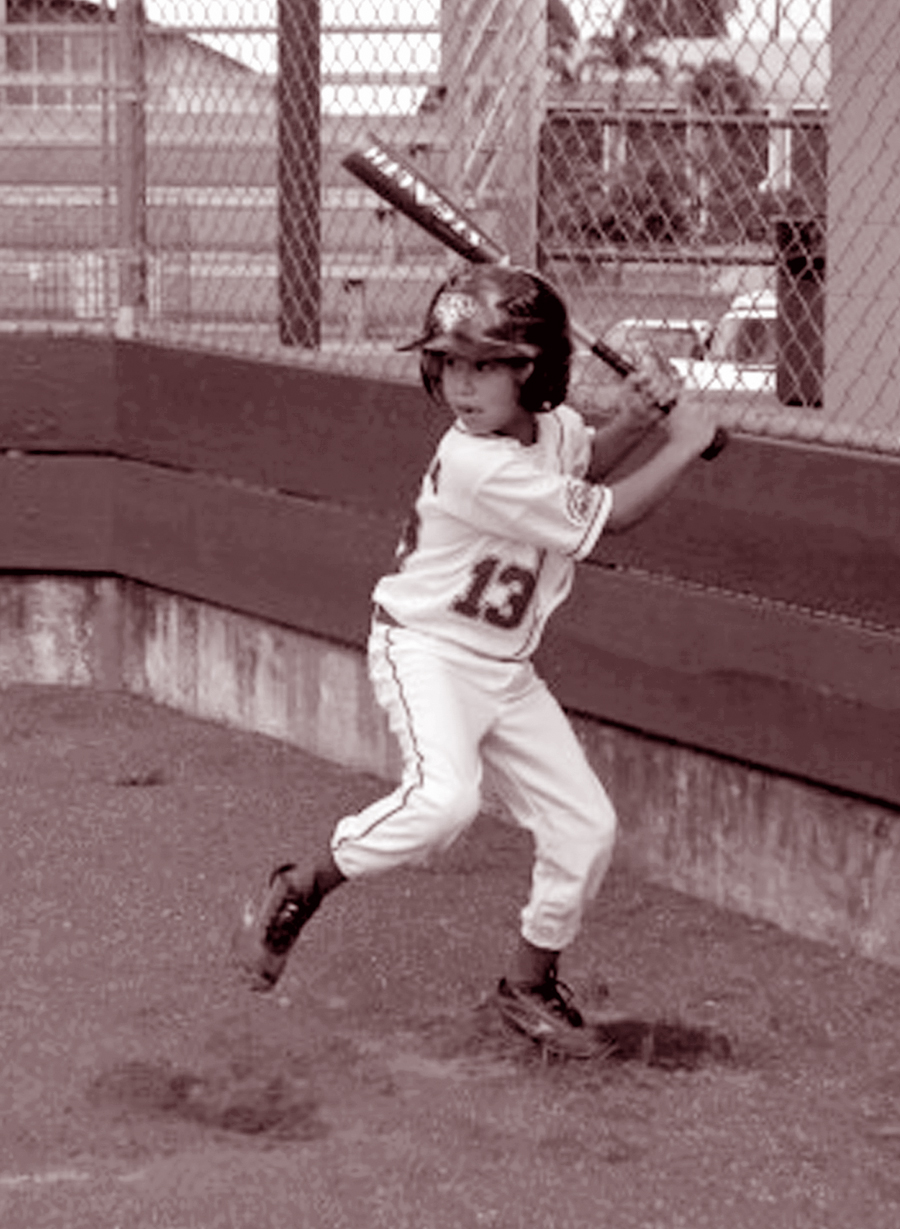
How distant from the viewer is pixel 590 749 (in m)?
6.78

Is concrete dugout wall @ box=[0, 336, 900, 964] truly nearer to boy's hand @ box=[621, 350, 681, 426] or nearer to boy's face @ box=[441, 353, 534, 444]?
boy's hand @ box=[621, 350, 681, 426]

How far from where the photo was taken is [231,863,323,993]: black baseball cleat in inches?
215

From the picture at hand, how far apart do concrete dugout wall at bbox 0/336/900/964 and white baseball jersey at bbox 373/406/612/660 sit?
0.65m

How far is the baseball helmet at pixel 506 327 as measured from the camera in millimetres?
5234

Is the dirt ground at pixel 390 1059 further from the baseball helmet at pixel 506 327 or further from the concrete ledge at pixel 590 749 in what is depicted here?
the baseball helmet at pixel 506 327

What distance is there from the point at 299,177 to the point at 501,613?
10.0 ft

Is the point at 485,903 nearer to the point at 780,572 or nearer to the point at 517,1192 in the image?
the point at 780,572

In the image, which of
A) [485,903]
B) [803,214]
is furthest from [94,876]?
[803,214]

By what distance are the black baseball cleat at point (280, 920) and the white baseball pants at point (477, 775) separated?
0.29ft

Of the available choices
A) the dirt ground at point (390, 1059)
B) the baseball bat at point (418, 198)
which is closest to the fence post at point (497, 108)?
the dirt ground at point (390, 1059)

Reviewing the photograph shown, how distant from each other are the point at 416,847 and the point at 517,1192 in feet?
3.04

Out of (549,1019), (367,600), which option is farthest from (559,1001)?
(367,600)

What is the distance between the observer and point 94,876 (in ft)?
21.5

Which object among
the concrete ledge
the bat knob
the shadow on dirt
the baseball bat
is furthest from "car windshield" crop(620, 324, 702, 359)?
the shadow on dirt
